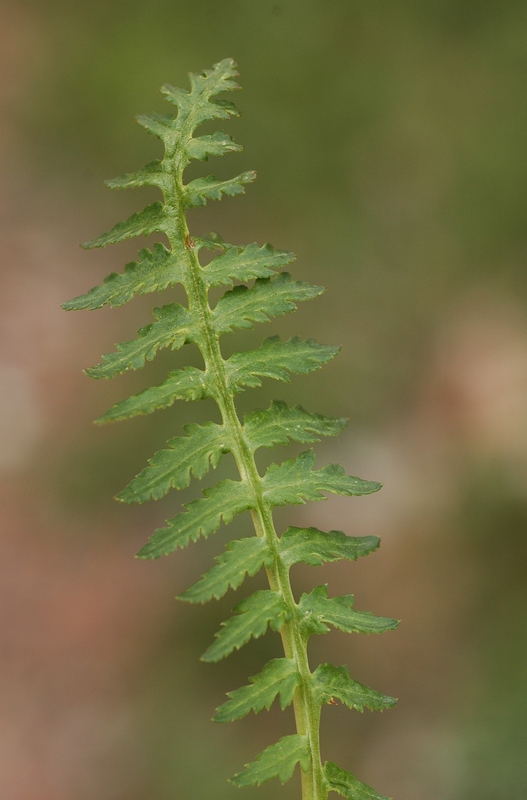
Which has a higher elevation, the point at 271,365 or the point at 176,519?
the point at 271,365

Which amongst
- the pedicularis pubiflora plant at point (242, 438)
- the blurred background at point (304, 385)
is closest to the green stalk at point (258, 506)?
the pedicularis pubiflora plant at point (242, 438)

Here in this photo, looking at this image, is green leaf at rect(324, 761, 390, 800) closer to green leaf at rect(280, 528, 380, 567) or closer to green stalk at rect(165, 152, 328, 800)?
green stalk at rect(165, 152, 328, 800)

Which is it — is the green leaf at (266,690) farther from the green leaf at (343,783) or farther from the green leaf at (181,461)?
the green leaf at (181,461)

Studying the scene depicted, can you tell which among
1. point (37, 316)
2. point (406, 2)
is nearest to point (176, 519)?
point (37, 316)

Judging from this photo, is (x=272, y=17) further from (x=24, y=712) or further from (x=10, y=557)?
(x=24, y=712)

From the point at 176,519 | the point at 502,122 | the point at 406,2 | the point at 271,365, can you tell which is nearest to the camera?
the point at 176,519
